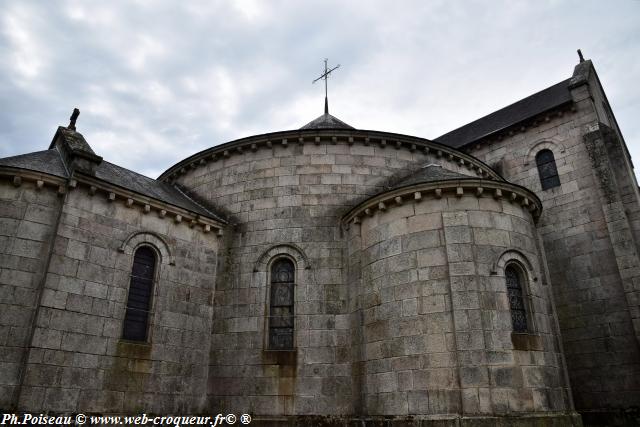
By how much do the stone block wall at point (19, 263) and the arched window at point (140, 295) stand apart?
210 cm

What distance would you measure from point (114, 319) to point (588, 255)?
15245 millimetres

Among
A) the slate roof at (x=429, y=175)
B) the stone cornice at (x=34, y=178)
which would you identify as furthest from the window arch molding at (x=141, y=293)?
the slate roof at (x=429, y=175)

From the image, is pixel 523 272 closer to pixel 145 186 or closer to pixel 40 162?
pixel 145 186

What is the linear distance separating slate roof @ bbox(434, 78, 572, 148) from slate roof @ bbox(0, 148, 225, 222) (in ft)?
43.8

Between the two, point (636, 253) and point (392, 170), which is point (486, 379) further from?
point (636, 253)

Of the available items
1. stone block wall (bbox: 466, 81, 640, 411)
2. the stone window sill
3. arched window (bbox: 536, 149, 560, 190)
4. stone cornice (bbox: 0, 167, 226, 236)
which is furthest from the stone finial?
arched window (bbox: 536, 149, 560, 190)

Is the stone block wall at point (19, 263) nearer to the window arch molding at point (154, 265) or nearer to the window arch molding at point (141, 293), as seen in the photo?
the window arch molding at point (154, 265)

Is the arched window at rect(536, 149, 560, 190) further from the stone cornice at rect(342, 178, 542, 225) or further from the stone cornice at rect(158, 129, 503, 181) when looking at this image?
the stone cornice at rect(342, 178, 542, 225)

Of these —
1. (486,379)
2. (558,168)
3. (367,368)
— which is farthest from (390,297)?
(558,168)

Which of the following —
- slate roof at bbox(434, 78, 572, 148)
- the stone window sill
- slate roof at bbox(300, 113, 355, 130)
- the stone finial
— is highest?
slate roof at bbox(434, 78, 572, 148)

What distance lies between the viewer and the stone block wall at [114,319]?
996cm

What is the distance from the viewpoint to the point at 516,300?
438 inches

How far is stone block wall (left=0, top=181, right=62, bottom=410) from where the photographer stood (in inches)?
374

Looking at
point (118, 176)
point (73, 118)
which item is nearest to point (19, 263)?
point (118, 176)
